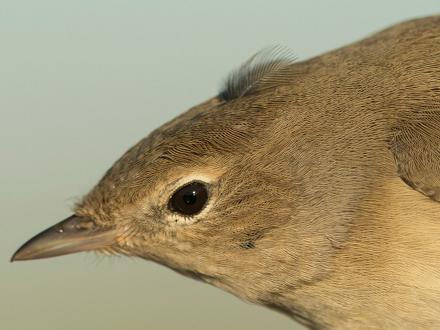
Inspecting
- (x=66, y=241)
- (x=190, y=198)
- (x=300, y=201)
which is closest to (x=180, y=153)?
(x=190, y=198)

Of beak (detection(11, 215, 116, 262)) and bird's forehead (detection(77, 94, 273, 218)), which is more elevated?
bird's forehead (detection(77, 94, 273, 218))

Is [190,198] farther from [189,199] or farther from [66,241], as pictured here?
[66,241]

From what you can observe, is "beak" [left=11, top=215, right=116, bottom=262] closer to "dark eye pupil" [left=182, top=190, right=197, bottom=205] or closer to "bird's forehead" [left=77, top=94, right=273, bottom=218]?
"bird's forehead" [left=77, top=94, right=273, bottom=218]

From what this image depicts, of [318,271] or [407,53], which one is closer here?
[318,271]

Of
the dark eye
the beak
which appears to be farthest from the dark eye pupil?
the beak

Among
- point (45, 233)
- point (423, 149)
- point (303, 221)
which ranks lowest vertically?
point (45, 233)

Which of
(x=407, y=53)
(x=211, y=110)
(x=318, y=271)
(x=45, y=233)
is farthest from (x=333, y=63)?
(x=45, y=233)

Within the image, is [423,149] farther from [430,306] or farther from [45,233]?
[45,233]

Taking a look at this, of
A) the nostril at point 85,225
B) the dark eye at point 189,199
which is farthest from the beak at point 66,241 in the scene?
the dark eye at point 189,199

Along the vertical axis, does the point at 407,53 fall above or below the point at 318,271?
above
